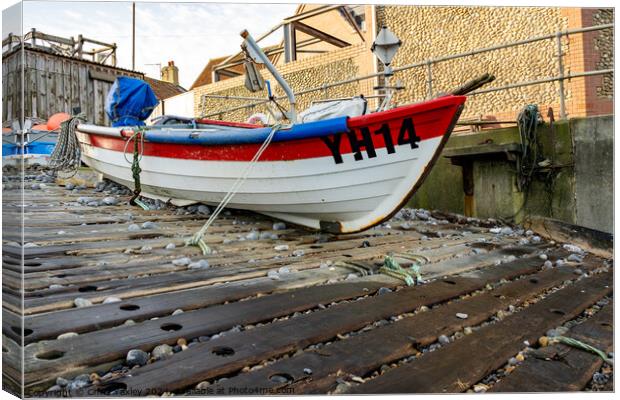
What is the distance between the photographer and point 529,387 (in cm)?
132

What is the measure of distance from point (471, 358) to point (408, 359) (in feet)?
0.67

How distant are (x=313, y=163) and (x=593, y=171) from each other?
2598mm

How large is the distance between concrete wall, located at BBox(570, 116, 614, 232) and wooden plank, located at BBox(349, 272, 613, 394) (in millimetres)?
2343

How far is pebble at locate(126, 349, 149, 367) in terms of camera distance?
133 cm

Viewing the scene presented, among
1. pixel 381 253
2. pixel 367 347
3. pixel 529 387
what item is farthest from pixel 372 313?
pixel 381 253

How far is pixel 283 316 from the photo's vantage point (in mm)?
1770

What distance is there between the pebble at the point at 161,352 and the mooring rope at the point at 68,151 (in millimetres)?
4317

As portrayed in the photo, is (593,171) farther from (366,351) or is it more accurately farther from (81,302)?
(81,302)

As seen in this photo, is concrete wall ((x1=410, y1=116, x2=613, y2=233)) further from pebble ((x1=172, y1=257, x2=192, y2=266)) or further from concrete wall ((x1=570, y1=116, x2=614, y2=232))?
pebble ((x1=172, y1=257, x2=192, y2=266))

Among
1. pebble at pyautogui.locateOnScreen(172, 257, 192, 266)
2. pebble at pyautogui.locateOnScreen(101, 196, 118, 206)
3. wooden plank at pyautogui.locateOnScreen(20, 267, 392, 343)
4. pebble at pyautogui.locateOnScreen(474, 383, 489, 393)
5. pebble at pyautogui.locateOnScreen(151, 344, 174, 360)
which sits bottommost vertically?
pebble at pyautogui.locateOnScreen(474, 383, 489, 393)

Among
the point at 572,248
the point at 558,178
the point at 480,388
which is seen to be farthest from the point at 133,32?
the point at 558,178

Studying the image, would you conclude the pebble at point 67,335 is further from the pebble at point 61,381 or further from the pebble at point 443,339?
the pebble at point 443,339

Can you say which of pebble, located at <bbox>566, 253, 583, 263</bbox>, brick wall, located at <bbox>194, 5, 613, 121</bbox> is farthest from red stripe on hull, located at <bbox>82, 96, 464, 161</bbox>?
brick wall, located at <bbox>194, 5, 613, 121</bbox>

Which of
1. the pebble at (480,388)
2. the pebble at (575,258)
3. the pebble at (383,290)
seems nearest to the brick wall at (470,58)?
the pebble at (575,258)
